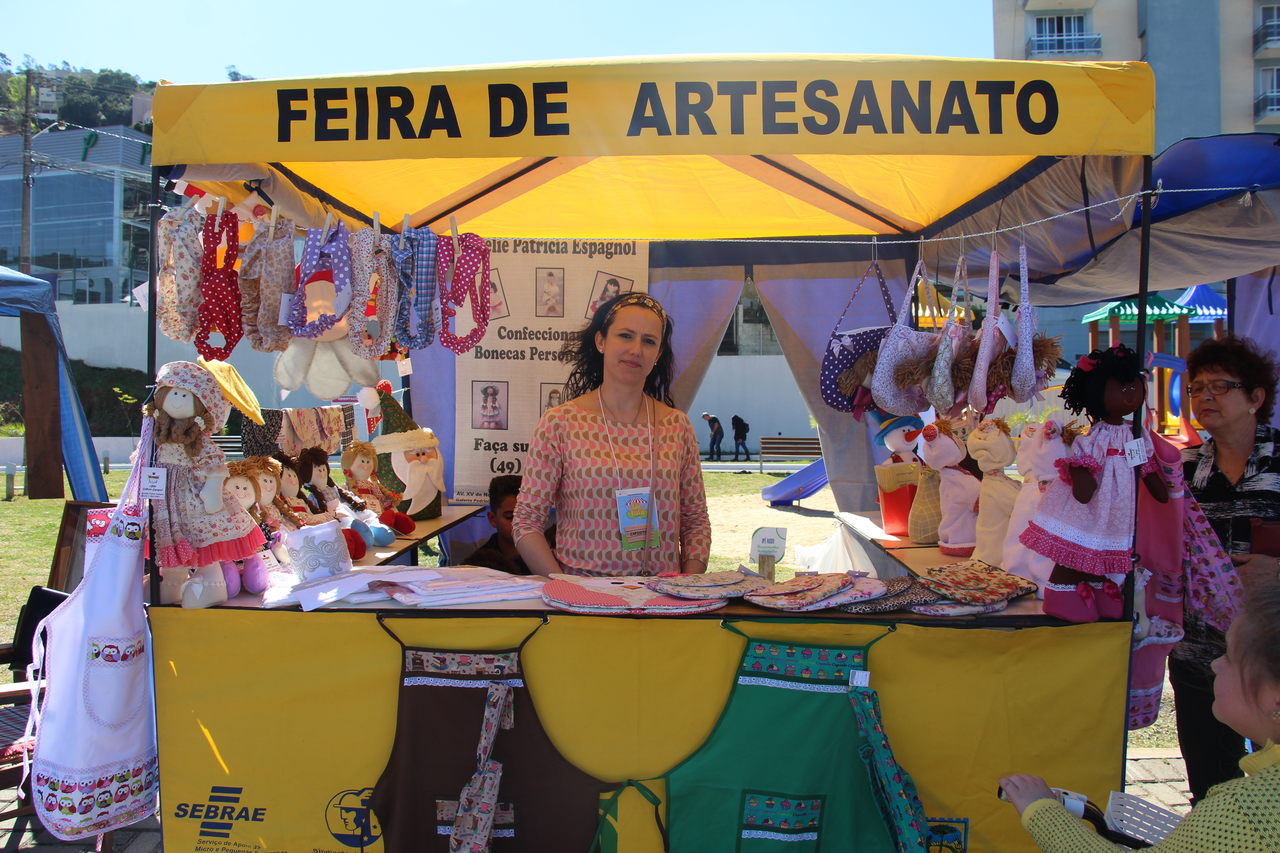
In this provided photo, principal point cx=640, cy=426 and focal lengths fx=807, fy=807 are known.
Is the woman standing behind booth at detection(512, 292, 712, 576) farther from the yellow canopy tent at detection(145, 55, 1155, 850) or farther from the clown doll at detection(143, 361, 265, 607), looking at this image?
the clown doll at detection(143, 361, 265, 607)

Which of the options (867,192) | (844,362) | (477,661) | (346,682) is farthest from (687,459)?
(867,192)

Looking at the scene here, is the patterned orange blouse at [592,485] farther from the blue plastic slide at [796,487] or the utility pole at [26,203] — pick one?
the utility pole at [26,203]

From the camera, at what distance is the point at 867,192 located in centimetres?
408

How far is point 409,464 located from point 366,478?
9.3 inches

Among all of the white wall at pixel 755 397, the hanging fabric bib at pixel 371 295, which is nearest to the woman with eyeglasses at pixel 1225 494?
the hanging fabric bib at pixel 371 295

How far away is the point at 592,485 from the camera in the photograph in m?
2.91

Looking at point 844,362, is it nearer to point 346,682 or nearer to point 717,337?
point 717,337

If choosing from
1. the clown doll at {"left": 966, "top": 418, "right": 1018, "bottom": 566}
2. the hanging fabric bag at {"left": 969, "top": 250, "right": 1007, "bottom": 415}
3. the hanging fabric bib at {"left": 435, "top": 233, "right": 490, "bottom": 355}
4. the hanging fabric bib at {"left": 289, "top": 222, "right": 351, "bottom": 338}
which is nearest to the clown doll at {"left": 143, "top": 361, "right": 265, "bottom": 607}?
the hanging fabric bib at {"left": 289, "top": 222, "right": 351, "bottom": 338}

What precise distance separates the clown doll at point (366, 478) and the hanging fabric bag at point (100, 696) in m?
1.78

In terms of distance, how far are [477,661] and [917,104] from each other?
79.3 inches

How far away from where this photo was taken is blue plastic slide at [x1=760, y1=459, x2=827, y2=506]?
1099 centimetres

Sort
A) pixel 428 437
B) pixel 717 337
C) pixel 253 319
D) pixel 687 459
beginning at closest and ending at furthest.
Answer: pixel 253 319 → pixel 687 459 → pixel 428 437 → pixel 717 337

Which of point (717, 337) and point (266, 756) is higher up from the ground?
point (717, 337)

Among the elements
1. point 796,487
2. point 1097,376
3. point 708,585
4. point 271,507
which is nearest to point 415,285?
point 271,507
